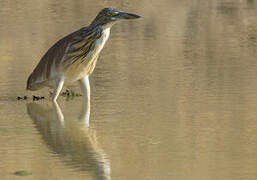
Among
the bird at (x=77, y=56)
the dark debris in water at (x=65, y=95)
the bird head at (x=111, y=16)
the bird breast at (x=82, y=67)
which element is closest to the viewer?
the bird head at (x=111, y=16)

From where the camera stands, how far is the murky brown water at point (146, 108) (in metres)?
9.55

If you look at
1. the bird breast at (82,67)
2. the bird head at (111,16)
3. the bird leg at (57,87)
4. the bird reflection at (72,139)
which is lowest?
the bird reflection at (72,139)

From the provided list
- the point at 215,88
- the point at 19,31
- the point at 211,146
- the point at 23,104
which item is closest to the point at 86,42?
the point at 23,104

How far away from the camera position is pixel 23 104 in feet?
44.5

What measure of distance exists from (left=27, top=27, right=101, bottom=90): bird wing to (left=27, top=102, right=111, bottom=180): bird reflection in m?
0.54

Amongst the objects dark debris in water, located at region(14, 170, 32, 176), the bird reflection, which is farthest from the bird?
dark debris in water, located at region(14, 170, 32, 176)

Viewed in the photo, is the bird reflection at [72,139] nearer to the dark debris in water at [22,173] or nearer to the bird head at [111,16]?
the dark debris in water at [22,173]

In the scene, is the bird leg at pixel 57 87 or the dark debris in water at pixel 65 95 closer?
the bird leg at pixel 57 87

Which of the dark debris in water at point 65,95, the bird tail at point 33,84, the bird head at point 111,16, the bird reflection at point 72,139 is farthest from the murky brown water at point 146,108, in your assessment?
the bird head at point 111,16

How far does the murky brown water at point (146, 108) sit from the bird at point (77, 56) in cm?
31

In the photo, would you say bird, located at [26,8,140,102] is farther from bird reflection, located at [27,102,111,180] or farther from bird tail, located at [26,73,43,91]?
bird reflection, located at [27,102,111,180]

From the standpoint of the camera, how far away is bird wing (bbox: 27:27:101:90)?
1341cm

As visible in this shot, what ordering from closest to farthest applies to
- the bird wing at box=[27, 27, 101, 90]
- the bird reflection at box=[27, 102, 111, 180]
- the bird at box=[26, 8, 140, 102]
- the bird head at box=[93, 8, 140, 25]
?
1. the bird reflection at box=[27, 102, 111, 180]
2. the bird head at box=[93, 8, 140, 25]
3. the bird at box=[26, 8, 140, 102]
4. the bird wing at box=[27, 27, 101, 90]

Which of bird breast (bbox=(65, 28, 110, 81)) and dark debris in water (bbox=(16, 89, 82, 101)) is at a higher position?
bird breast (bbox=(65, 28, 110, 81))
